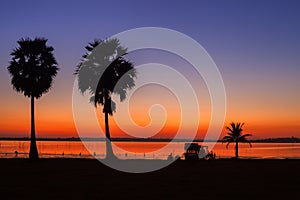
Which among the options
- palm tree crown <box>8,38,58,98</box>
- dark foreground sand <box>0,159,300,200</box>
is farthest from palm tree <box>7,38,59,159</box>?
dark foreground sand <box>0,159,300,200</box>

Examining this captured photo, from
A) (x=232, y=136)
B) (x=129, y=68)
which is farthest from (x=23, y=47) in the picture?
(x=232, y=136)

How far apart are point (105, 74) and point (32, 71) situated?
7791 millimetres

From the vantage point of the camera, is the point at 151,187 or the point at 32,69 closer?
the point at 151,187

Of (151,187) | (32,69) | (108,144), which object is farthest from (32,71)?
(151,187)

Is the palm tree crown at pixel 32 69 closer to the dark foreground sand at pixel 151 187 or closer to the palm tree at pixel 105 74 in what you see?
the palm tree at pixel 105 74

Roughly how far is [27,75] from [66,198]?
31.3m

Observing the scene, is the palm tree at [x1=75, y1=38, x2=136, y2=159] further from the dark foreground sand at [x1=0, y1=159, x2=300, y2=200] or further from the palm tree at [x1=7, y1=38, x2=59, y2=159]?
the dark foreground sand at [x1=0, y1=159, x2=300, y2=200]

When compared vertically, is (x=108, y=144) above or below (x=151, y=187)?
above

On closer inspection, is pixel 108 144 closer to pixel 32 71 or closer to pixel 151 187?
pixel 32 71

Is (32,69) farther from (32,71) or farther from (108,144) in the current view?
(108,144)

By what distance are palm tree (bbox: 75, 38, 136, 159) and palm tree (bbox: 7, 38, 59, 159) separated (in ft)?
12.0

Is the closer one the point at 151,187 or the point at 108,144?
the point at 151,187

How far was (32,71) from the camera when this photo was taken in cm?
4912

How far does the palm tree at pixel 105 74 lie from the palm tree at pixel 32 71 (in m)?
3.65
